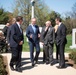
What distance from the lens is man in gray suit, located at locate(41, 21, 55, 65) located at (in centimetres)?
1103

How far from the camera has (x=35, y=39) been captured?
10797mm

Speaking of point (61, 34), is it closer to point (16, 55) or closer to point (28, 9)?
point (16, 55)

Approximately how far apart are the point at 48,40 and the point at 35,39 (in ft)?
1.93

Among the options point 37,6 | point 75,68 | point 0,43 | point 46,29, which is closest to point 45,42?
point 46,29

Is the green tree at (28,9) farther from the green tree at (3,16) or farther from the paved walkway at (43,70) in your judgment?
the paved walkway at (43,70)

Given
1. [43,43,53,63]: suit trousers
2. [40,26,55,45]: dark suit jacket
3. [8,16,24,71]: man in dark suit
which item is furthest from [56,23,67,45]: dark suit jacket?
[8,16,24,71]: man in dark suit

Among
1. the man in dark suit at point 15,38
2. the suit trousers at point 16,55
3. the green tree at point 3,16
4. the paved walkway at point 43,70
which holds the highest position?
the green tree at point 3,16

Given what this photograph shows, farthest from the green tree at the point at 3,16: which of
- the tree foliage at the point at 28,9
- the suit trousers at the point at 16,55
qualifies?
the suit trousers at the point at 16,55

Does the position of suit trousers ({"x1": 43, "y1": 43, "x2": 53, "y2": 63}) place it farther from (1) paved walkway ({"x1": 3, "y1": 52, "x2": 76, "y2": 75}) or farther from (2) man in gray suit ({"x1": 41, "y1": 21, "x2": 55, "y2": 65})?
(1) paved walkway ({"x1": 3, "y1": 52, "x2": 76, "y2": 75})

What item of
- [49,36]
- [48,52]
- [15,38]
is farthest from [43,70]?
[49,36]

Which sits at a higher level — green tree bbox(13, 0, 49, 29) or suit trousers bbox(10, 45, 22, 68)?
green tree bbox(13, 0, 49, 29)

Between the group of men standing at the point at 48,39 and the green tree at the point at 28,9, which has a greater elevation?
the green tree at the point at 28,9

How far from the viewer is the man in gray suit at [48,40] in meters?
11.0

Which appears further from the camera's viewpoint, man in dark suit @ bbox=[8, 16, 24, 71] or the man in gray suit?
the man in gray suit
